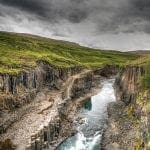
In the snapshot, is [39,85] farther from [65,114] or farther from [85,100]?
[65,114]

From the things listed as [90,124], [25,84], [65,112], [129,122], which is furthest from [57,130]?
[25,84]

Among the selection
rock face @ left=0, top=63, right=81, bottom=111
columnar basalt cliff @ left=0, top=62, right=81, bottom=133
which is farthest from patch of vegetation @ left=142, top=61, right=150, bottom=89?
rock face @ left=0, top=63, right=81, bottom=111

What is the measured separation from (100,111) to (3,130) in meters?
38.0

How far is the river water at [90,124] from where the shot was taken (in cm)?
7975

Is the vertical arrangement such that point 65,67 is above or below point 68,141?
above

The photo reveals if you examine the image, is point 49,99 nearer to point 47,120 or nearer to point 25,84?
point 25,84

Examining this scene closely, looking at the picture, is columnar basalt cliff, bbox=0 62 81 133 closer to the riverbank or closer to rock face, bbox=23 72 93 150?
the riverbank

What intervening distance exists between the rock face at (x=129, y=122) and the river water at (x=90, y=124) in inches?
75.7

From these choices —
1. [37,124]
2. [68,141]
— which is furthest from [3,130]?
[68,141]

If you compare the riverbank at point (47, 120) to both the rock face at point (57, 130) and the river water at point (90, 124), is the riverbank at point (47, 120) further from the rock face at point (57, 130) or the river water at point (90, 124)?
the river water at point (90, 124)

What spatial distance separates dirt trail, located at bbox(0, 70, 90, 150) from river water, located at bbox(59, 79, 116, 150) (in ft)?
23.7

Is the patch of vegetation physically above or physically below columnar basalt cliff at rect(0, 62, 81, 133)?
above

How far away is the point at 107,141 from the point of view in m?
80.7

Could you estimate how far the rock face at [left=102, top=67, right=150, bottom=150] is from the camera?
72.7 metres
